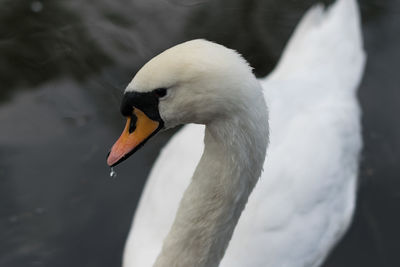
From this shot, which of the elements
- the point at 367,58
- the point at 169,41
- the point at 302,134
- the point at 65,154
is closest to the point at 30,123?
the point at 65,154

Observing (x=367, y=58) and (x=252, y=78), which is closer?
(x=252, y=78)

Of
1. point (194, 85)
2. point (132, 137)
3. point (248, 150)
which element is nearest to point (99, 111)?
point (132, 137)

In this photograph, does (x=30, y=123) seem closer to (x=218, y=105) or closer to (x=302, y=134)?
(x=302, y=134)

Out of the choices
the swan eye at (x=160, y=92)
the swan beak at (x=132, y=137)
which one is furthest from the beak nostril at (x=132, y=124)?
the swan eye at (x=160, y=92)

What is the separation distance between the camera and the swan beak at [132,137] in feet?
10.1

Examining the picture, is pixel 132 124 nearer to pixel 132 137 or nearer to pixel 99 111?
pixel 132 137

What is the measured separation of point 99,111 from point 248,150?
2833 mm

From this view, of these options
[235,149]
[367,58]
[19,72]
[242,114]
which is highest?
[242,114]

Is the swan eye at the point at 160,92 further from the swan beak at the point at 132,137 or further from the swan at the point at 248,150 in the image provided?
the swan beak at the point at 132,137

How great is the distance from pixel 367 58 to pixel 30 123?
8.95 ft

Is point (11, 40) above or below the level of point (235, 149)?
below

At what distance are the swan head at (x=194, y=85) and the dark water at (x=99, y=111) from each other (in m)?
2.22

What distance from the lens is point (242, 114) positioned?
2.89m

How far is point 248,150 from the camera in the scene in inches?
120
